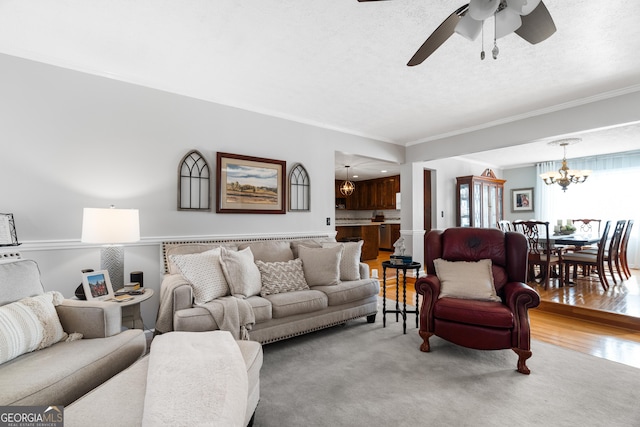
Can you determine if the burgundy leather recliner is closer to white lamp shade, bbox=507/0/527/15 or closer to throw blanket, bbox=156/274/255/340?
throw blanket, bbox=156/274/255/340

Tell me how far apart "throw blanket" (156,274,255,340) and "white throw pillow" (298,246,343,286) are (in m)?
0.90

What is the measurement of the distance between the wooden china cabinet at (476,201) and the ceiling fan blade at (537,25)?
16.9 ft

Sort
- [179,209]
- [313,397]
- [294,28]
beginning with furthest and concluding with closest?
1. [179,209]
2. [294,28]
3. [313,397]

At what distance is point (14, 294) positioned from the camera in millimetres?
1705

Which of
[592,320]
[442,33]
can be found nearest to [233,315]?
[442,33]

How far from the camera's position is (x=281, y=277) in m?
3.04

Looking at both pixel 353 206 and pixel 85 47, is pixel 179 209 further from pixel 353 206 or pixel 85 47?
pixel 353 206

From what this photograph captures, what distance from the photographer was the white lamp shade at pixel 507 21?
1.57 m

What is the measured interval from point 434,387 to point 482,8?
228cm

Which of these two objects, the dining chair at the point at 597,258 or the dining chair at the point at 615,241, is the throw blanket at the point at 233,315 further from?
the dining chair at the point at 615,241

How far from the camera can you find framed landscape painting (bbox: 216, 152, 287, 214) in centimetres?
349

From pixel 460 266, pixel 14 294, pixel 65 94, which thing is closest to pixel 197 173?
pixel 65 94

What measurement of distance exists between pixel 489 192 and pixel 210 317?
22.1 feet

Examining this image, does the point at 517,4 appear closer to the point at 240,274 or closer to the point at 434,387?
the point at 434,387
